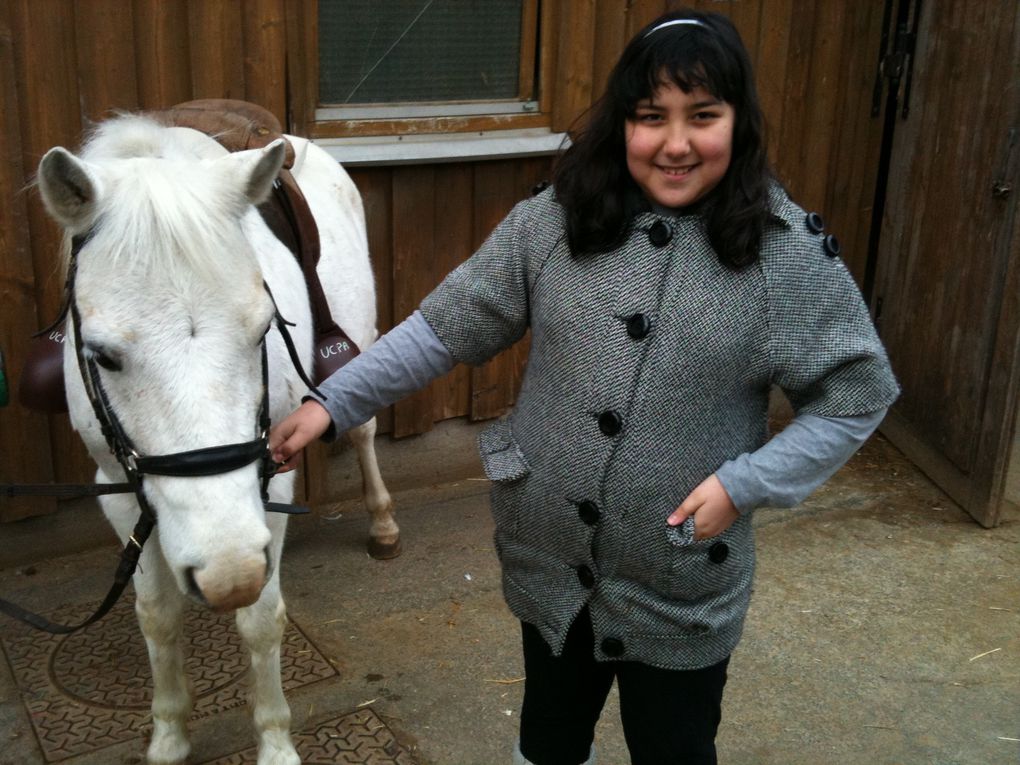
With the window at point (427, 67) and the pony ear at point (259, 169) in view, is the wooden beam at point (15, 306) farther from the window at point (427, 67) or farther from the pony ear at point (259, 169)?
the pony ear at point (259, 169)

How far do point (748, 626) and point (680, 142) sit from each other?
2277mm

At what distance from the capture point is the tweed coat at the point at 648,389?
1.72 meters

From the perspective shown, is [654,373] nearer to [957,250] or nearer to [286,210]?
[286,210]

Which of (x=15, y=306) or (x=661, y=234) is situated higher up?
(x=661, y=234)

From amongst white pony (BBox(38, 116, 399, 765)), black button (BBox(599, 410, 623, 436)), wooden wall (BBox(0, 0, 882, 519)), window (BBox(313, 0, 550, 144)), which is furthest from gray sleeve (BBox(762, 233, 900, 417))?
window (BBox(313, 0, 550, 144))

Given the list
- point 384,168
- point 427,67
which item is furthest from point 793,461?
point 427,67

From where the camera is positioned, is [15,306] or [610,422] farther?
[15,306]

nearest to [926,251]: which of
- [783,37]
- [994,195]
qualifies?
[994,195]

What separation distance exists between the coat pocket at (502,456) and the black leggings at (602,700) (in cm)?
30

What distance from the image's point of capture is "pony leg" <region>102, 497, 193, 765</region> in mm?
2604

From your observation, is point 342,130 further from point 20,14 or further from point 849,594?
point 849,594

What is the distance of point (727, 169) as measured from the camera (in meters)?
1.76

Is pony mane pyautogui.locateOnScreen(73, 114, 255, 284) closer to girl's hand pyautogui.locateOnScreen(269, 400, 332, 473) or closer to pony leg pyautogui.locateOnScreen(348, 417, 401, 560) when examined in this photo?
girl's hand pyautogui.locateOnScreen(269, 400, 332, 473)

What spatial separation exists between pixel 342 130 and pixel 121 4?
89cm
